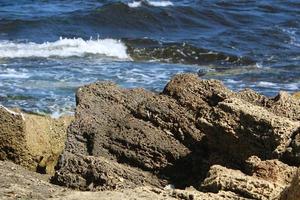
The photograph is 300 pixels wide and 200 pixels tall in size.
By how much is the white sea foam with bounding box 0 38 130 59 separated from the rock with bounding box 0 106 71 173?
7.95 meters

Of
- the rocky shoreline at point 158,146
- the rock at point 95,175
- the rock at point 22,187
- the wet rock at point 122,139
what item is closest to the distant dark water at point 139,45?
the rocky shoreline at point 158,146

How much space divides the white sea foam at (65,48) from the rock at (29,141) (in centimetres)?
795

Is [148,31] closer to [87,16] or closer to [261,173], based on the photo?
[87,16]

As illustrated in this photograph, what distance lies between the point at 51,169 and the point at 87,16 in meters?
12.8

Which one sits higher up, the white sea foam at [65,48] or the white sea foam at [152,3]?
the white sea foam at [152,3]

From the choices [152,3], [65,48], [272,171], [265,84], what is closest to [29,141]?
[272,171]

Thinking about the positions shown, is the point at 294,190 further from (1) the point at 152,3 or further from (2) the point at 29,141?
(1) the point at 152,3

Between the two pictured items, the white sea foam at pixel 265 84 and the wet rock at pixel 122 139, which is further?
the white sea foam at pixel 265 84

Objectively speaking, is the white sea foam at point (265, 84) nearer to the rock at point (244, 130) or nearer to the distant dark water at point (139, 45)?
the distant dark water at point (139, 45)

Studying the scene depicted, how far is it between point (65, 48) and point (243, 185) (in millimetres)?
10945

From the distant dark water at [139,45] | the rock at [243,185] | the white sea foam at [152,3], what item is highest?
the rock at [243,185]

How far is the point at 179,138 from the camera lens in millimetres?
4957

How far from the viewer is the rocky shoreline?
3.92 m

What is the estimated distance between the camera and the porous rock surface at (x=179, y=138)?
4.18 meters
